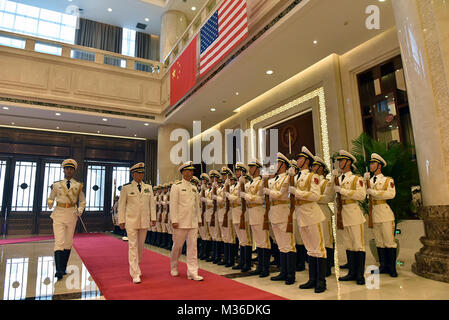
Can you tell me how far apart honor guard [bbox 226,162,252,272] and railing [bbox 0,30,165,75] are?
831 cm

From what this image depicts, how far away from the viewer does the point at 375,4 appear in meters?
4.90

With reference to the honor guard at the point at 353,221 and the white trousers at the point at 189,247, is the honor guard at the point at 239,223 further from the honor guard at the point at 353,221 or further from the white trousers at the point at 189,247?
the honor guard at the point at 353,221

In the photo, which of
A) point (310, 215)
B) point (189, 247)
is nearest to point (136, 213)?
point (189, 247)

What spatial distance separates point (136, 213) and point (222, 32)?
4.90m

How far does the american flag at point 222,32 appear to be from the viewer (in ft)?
21.0

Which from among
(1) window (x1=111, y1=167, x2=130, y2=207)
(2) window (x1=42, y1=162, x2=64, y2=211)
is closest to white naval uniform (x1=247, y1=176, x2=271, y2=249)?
(1) window (x1=111, y1=167, x2=130, y2=207)

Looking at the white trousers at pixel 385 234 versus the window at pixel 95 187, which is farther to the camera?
the window at pixel 95 187

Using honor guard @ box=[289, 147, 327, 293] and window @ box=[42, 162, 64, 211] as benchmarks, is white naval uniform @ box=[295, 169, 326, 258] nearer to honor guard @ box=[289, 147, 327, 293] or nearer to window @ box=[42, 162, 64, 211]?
honor guard @ box=[289, 147, 327, 293]

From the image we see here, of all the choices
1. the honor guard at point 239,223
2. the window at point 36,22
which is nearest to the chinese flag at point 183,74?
the honor guard at point 239,223

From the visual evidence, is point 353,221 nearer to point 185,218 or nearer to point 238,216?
point 238,216

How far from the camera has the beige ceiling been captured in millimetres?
5086

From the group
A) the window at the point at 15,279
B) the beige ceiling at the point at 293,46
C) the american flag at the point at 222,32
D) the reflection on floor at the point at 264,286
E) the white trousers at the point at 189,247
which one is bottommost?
the reflection on floor at the point at 264,286
